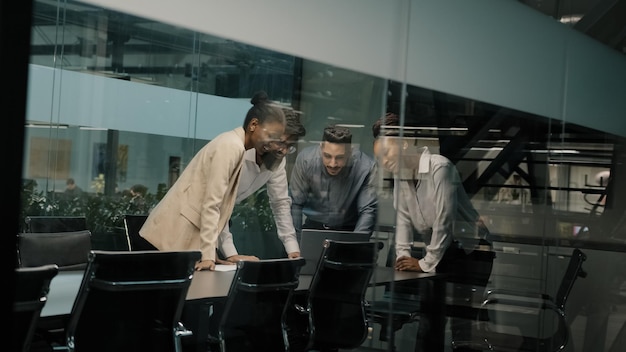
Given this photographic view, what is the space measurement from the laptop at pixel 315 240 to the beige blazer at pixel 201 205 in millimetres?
430

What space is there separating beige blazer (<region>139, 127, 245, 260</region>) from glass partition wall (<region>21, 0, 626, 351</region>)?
15.6 inches

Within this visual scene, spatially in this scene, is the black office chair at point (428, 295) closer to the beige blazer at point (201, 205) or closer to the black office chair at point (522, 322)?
the black office chair at point (522, 322)

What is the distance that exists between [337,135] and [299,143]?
0.31m

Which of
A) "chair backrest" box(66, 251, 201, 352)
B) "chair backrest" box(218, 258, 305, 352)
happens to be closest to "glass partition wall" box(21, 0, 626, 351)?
"chair backrest" box(66, 251, 201, 352)

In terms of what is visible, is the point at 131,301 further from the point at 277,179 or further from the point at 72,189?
the point at 72,189

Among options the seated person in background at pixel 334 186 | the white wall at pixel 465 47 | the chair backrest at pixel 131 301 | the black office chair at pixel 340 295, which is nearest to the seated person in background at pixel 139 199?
the seated person in background at pixel 334 186

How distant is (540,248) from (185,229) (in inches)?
69.7

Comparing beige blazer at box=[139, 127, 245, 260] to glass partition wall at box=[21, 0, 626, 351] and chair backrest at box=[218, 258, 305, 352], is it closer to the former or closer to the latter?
glass partition wall at box=[21, 0, 626, 351]

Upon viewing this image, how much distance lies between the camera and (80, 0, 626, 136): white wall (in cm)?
364

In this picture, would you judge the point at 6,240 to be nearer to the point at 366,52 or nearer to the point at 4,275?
the point at 4,275

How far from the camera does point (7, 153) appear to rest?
3.51 ft

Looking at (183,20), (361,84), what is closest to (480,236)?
(361,84)

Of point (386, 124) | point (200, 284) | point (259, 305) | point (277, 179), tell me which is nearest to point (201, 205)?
point (277, 179)

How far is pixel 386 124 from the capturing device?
3.92 m
